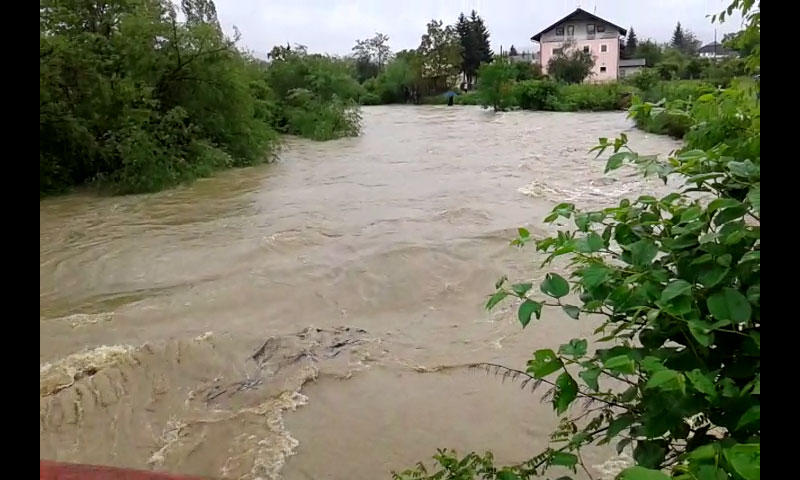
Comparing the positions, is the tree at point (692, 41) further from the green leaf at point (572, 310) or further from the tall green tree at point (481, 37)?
the tall green tree at point (481, 37)

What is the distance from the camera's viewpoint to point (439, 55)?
128 feet

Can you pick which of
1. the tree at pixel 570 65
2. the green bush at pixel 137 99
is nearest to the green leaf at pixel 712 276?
the green bush at pixel 137 99

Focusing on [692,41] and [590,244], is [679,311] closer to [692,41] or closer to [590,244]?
[590,244]

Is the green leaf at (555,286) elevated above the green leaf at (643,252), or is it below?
below

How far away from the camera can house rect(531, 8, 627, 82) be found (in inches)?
1214

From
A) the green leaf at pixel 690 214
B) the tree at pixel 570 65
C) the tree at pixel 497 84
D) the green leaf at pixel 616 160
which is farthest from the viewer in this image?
the tree at pixel 570 65

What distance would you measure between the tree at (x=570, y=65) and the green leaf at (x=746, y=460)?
33.5 m

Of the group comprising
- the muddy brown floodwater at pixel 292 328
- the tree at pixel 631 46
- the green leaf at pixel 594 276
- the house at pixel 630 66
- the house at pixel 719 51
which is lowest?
the muddy brown floodwater at pixel 292 328

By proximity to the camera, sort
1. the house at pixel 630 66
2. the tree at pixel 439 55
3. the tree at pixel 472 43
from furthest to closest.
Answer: the tree at pixel 472 43 → the tree at pixel 439 55 → the house at pixel 630 66

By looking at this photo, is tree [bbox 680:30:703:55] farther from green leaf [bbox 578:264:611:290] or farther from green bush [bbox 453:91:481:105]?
green bush [bbox 453:91:481:105]

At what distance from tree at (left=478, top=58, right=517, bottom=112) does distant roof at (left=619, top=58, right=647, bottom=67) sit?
18.5 feet

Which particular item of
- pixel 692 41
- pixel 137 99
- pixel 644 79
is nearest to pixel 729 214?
pixel 692 41

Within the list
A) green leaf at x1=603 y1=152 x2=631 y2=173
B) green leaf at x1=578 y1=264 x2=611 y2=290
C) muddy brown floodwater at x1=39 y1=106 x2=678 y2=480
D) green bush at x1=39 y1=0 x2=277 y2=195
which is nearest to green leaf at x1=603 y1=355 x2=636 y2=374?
green leaf at x1=578 y1=264 x2=611 y2=290

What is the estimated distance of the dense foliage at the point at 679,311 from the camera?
1018 millimetres
